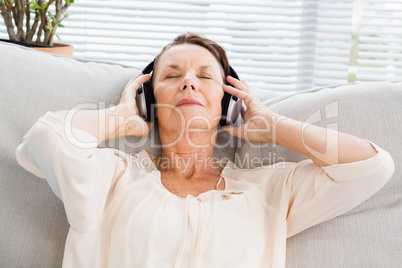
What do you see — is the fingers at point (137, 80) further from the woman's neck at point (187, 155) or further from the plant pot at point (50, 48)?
the plant pot at point (50, 48)

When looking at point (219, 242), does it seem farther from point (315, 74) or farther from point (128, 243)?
point (315, 74)

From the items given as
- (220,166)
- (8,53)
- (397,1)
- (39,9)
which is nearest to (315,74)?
(397,1)

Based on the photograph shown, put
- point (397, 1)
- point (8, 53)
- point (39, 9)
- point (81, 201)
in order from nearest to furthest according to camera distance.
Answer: point (81, 201)
point (8, 53)
point (39, 9)
point (397, 1)

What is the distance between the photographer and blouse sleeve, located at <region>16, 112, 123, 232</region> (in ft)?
3.25

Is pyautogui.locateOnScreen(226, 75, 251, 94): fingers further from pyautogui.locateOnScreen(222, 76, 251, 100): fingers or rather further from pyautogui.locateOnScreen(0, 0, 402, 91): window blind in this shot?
pyautogui.locateOnScreen(0, 0, 402, 91): window blind

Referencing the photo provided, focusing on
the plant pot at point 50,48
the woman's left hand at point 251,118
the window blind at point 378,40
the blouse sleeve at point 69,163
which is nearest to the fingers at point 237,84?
the woman's left hand at point 251,118

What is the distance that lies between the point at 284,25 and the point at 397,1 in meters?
0.61

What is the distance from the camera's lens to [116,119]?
123cm

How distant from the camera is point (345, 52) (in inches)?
94.3

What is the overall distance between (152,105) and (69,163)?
434 mm

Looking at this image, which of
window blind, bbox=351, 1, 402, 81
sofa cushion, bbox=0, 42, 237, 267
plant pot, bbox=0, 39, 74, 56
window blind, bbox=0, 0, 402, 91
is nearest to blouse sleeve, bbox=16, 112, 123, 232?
sofa cushion, bbox=0, 42, 237, 267

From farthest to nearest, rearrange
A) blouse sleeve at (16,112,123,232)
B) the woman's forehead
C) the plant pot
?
the plant pot
the woman's forehead
blouse sleeve at (16,112,123,232)

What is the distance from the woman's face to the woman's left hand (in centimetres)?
5

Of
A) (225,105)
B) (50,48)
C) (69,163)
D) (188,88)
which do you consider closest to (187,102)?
(188,88)
